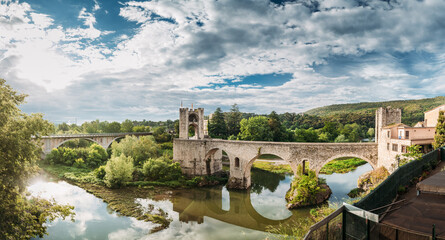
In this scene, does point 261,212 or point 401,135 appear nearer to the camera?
point 401,135

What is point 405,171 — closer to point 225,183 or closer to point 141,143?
point 225,183

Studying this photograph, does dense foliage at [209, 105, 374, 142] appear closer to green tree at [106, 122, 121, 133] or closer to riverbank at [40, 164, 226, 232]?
riverbank at [40, 164, 226, 232]

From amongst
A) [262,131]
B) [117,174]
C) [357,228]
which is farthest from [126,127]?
[357,228]

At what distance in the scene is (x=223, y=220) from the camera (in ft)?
60.3

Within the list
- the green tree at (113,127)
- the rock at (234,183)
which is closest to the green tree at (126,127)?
the green tree at (113,127)

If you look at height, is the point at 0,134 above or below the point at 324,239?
above

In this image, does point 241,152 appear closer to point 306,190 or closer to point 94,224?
point 306,190

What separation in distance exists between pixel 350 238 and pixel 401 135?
54.2 feet

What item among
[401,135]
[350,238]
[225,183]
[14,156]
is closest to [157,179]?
[225,183]

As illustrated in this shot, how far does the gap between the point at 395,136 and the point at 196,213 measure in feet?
52.5

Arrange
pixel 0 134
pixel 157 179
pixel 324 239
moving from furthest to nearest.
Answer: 1. pixel 157 179
2. pixel 0 134
3. pixel 324 239

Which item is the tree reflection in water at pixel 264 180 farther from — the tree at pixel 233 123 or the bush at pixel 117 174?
the tree at pixel 233 123

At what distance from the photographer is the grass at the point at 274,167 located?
31.7 m

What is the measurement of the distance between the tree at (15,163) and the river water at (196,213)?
6563 millimetres
